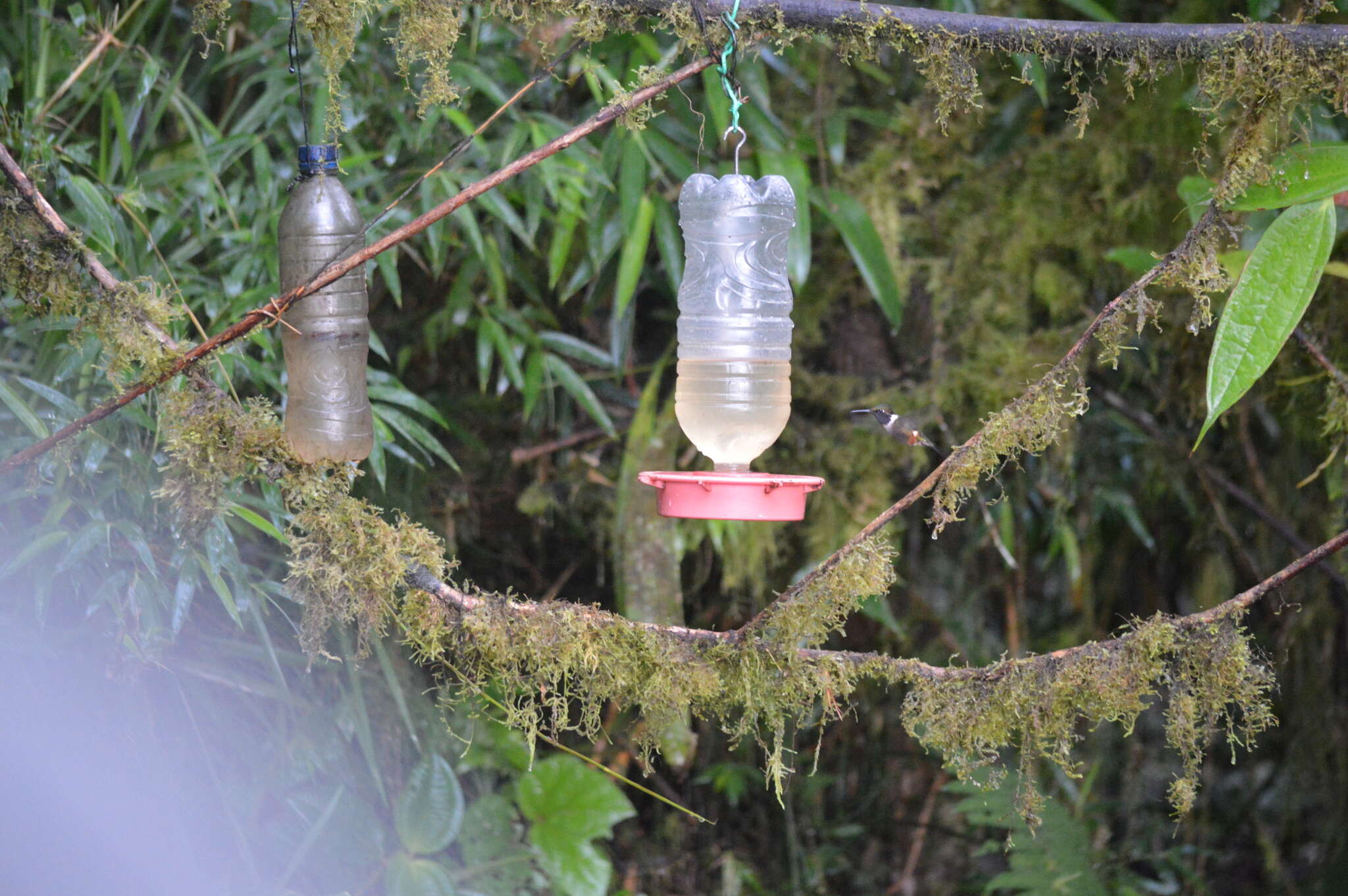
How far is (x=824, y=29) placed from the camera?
0.94 meters

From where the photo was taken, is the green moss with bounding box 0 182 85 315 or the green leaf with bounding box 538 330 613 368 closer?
the green moss with bounding box 0 182 85 315

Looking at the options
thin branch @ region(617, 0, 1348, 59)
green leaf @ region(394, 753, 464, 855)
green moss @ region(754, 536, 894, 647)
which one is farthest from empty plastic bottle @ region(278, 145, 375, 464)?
green leaf @ region(394, 753, 464, 855)

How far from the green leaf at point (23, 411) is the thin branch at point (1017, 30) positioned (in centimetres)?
78

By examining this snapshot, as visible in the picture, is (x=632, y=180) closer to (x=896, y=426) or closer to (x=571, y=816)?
(x=896, y=426)

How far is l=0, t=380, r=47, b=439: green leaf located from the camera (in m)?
1.15

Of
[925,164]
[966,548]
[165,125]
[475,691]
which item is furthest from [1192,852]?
[165,125]

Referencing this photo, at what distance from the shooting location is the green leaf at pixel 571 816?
1.85 metres

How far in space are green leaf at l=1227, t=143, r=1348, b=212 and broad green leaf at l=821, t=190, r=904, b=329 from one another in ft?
2.69

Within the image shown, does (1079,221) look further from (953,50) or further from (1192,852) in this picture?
(1192,852)

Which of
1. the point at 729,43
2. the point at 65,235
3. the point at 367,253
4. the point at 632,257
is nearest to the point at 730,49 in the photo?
Answer: the point at 729,43

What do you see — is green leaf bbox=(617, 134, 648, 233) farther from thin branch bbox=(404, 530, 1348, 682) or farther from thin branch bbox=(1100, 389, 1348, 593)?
thin branch bbox=(1100, 389, 1348, 593)

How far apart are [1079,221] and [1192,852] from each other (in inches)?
59.8

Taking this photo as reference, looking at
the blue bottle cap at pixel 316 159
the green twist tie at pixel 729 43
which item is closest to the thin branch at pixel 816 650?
the blue bottle cap at pixel 316 159

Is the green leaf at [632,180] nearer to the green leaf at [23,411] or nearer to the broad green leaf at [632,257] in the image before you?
the broad green leaf at [632,257]
